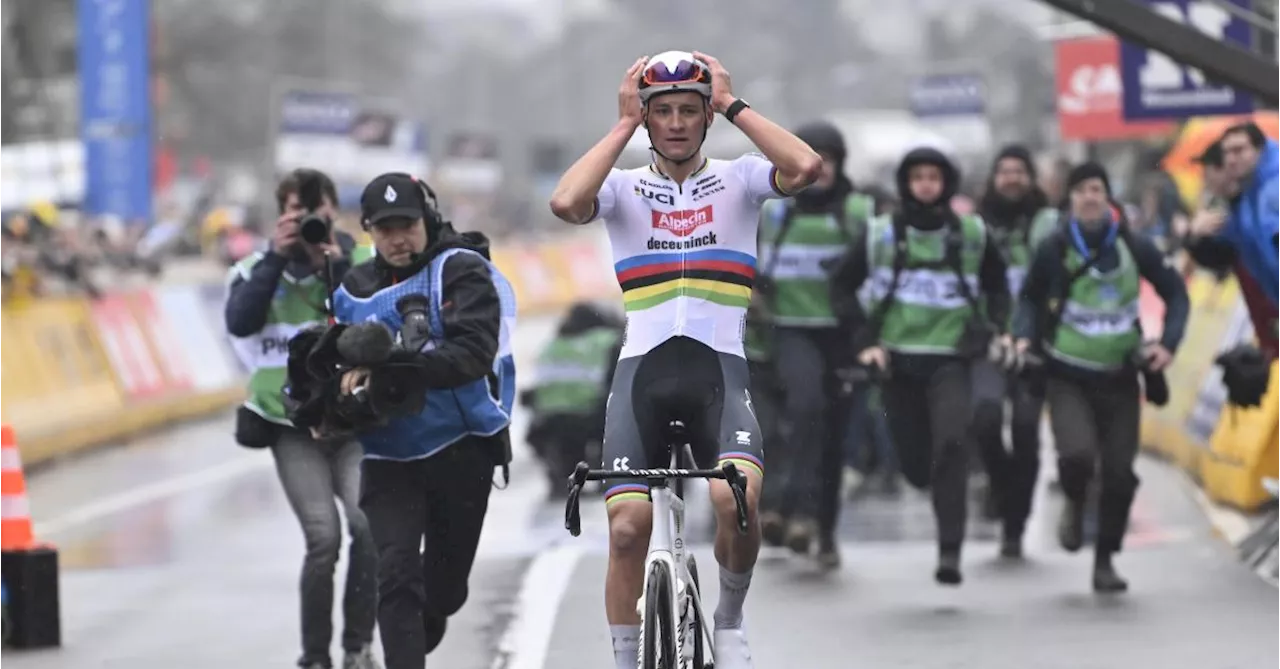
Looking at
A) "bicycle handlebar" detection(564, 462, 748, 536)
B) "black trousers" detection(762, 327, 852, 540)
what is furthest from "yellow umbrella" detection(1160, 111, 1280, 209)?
"bicycle handlebar" detection(564, 462, 748, 536)

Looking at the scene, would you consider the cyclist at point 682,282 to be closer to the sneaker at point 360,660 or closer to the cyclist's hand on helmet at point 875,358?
the sneaker at point 360,660

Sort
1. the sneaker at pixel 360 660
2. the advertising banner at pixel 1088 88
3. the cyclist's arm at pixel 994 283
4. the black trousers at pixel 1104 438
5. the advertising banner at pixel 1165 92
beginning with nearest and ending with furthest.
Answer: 1. the sneaker at pixel 360 660
2. the black trousers at pixel 1104 438
3. the cyclist's arm at pixel 994 283
4. the advertising banner at pixel 1165 92
5. the advertising banner at pixel 1088 88

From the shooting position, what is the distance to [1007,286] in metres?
12.4

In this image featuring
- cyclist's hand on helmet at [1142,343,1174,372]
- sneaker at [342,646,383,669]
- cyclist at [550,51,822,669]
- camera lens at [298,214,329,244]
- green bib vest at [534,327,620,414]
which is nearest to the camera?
cyclist at [550,51,822,669]

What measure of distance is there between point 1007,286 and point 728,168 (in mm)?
4397

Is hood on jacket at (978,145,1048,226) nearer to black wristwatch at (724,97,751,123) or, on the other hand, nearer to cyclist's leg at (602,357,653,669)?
black wristwatch at (724,97,751,123)

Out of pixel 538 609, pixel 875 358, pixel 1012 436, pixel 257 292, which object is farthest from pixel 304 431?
pixel 1012 436

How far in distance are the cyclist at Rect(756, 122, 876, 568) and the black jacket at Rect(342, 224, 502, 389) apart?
4.70 m

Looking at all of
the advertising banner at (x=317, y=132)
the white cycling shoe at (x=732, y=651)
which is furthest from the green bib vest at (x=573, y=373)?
the advertising banner at (x=317, y=132)

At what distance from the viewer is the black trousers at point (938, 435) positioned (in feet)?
39.1

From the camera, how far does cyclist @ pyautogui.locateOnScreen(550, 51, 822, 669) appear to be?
783 cm

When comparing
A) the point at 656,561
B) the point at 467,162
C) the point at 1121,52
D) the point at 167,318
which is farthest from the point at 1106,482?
the point at 467,162

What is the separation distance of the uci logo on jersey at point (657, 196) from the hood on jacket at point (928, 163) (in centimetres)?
408

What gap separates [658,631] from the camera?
7.23 metres
